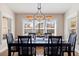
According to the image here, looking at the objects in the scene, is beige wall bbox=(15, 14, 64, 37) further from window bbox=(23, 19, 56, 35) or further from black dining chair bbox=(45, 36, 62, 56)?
black dining chair bbox=(45, 36, 62, 56)

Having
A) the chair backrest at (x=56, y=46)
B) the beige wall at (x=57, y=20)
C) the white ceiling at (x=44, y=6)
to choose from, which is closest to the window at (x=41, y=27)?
the beige wall at (x=57, y=20)

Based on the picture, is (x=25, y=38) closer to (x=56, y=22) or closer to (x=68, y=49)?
(x=68, y=49)

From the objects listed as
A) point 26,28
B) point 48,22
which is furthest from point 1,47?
point 48,22

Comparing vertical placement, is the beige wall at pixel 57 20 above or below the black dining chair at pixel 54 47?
above

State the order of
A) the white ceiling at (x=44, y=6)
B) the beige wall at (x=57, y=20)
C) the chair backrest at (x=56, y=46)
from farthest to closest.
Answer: the beige wall at (x=57, y=20) → the white ceiling at (x=44, y=6) → the chair backrest at (x=56, y=46)

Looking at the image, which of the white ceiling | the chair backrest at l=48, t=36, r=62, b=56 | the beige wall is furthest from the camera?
the beige wall

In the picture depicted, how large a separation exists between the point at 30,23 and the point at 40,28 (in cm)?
67

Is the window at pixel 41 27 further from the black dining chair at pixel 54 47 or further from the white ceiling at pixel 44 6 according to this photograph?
the black dining chair at pixel 54 47

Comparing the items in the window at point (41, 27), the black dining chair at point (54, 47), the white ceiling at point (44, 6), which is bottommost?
the black dining chair at point (54, 47)

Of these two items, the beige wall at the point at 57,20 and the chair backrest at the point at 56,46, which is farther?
the beige wall at the point at 57,20

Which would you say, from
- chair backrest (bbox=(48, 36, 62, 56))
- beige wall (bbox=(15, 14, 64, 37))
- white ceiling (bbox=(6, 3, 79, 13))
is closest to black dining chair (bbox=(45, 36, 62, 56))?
chair backrest (bbox=(48, 36, 62, 56))

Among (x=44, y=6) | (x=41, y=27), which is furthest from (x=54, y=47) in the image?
(x=41, y=27)

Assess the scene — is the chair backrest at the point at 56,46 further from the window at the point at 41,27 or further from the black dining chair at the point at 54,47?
the window at the point at 41,27

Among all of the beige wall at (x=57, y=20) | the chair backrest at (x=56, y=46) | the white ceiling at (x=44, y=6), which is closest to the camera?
the chair backrest at (x=56, y=46)
